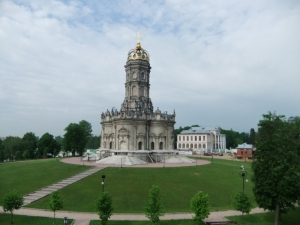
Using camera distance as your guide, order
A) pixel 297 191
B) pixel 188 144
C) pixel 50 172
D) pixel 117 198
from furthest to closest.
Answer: pixel 188 144 < pixel 50 172 < pixel 117 198 < pixel 297 191

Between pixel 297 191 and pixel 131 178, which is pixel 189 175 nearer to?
pixel 131 178

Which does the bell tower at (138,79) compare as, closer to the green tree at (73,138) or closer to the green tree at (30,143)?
the green tree at (73,138)

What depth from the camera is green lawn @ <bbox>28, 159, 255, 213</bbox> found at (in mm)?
28297

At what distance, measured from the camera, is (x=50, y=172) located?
141ft

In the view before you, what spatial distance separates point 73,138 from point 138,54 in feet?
109

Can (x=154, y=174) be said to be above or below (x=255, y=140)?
below

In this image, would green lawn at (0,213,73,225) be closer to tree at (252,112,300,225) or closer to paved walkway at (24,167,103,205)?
paved walkway at (24,167,103,205)

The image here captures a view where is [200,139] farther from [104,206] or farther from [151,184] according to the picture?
[104,206]

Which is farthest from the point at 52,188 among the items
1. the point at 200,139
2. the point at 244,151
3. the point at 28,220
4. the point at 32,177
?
A: the point at 200,139

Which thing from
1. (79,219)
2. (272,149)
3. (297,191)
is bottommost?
(79,219)

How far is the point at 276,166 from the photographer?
2212 cm

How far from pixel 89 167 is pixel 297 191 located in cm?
3368

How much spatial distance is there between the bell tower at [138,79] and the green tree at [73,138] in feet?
75.4

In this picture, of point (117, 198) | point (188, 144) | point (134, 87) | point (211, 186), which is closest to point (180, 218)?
point (117, 198)
